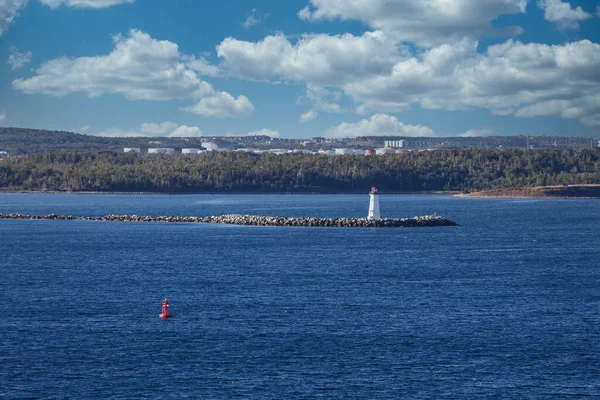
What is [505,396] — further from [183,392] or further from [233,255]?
[233,255]

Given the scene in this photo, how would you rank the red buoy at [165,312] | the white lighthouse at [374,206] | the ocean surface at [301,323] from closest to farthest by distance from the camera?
1. the ocean surface at [301,323]
2. the red buoy at [165,312]
3. the white lighthouse at [374,206]

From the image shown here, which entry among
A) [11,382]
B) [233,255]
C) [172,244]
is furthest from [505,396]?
[172,244]

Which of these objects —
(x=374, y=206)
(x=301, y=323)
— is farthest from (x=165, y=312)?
(x=374, y=206)

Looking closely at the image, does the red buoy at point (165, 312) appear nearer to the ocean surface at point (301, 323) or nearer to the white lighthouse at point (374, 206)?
the ocean surface at point (301, 323)

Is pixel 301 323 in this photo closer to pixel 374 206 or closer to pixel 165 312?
pixel 165 312

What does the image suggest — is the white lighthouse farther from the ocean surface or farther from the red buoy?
the red buoy

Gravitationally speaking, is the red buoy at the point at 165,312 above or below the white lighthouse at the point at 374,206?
below

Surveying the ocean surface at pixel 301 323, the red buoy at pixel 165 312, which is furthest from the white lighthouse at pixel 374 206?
the red buoy at pixel 165 312

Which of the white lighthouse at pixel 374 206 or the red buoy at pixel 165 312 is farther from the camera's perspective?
the white lighthouse at pixel 374 206

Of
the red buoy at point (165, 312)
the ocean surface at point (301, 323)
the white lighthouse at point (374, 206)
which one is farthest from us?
the white lighthouse at point (374, 206)

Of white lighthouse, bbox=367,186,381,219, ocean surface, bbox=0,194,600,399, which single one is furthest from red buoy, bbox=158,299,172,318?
white lighthouse, bbox=367,186,381,219
